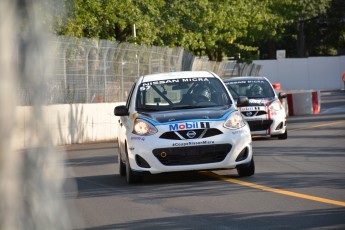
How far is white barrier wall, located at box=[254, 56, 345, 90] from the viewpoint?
250ft

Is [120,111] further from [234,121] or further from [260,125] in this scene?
[260,125]

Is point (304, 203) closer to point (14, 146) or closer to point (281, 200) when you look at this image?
point (281, 200)

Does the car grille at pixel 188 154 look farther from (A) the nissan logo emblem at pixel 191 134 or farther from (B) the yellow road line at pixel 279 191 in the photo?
(B) the yellow road line at pixel 279 191

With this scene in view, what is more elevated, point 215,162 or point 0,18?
point 0,18

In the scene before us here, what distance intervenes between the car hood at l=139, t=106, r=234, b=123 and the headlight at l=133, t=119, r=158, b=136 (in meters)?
0.12

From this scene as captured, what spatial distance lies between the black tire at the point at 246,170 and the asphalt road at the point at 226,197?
103 mm

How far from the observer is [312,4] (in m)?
77.5

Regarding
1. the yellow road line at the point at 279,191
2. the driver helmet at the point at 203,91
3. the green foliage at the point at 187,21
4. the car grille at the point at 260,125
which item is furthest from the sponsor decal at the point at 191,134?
the car grille at the point at 260,125

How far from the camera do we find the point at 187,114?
1232 centimetres

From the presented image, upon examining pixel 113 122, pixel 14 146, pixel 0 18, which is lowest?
pixel 113 122

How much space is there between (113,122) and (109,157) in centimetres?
813

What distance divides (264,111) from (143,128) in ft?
32.7

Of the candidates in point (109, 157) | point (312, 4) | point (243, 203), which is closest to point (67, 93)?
point (109, 157)

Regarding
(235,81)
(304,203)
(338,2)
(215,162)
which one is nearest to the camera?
(304,203)
